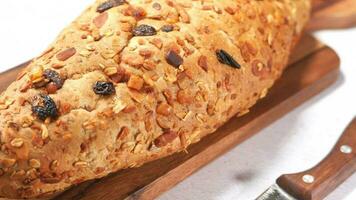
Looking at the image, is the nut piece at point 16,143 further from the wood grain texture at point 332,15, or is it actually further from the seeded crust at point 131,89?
the wood grain texture at point 332,15

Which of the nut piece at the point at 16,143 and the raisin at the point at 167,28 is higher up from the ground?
the raisin at the point at 167,28

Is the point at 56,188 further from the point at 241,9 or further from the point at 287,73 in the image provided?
the point at 287,73

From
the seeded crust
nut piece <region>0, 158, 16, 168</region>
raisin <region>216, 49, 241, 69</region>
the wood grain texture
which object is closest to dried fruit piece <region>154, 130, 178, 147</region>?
the seeded crust

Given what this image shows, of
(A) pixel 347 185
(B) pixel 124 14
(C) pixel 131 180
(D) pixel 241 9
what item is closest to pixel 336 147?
(A) pixel 347 185

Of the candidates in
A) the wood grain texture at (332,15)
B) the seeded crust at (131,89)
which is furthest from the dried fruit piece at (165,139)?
the wood grain texture at (332,15)

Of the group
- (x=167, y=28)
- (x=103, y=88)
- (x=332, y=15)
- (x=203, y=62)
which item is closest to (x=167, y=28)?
(x=167, y=28)

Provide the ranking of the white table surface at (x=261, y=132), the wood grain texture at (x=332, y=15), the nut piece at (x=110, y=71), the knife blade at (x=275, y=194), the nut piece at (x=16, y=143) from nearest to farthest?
the nut piece at (x=16, y=143), the nut piece at (x=110, y=71), the knife blade at (x=275, y=194), the white table surface at (x=261, y=132), the wood grain texture at (x=332, y=15)

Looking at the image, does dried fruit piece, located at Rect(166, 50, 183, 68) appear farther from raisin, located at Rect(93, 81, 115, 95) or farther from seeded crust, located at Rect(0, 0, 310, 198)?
raisin, located at Rect(93, 81, 115, 95)
